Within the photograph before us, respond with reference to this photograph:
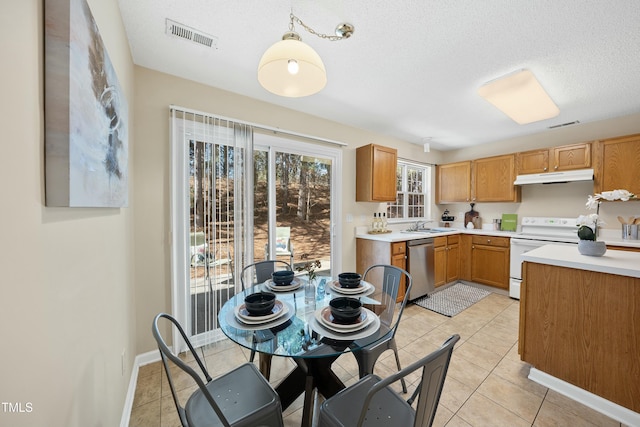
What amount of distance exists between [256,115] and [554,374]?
3.54m

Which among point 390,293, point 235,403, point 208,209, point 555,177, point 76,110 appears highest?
point 555,177

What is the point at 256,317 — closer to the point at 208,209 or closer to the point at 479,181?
the point at 208,209

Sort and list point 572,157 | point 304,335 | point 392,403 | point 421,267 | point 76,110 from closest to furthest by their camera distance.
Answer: point 76,110
point 392,403
point 304,335
point 572,157
point 421,267

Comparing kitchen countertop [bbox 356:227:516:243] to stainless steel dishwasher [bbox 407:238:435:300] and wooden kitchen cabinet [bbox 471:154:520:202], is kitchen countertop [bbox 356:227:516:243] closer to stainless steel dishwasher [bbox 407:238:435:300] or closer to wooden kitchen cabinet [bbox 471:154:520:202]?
stainless steel dishwasher [bbox 407:238:435:300]

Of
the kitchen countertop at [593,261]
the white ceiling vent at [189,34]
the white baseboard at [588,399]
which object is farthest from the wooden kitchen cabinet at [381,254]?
the white ceiling vent at [189,34]

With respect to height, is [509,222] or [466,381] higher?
[509,222]

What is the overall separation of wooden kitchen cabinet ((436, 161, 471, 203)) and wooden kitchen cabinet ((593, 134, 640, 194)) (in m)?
1.58

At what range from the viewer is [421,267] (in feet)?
11.5

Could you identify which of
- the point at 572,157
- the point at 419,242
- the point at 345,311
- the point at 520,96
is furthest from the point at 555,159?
the point at 345,311

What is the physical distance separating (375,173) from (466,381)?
2506 mm

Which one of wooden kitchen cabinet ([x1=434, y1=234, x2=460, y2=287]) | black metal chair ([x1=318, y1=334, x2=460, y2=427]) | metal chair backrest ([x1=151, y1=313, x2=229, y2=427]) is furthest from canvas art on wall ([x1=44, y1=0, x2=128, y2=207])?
wooden kitchen cabinet ([x1=434, y1=234, x2=460, y2=287])

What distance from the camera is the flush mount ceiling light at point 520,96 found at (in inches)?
86.1

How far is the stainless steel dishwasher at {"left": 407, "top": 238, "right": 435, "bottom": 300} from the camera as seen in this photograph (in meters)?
3.39

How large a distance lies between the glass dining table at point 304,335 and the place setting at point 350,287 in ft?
0.03
